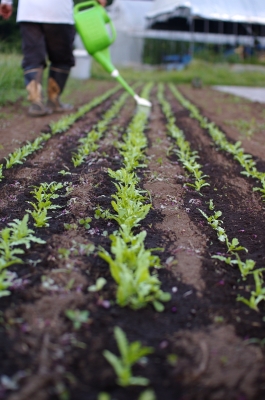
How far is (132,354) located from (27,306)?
0.50m

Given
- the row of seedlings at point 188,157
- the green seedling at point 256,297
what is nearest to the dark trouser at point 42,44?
the row of seedlings at point 188,157

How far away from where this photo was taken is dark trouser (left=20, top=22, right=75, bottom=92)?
214 inches

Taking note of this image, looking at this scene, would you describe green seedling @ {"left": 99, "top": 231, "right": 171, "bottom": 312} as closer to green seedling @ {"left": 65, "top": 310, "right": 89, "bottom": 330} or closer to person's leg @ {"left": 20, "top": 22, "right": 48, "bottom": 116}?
green seedling @ {"left": 65, "top": 310, "right": 89, "bottom": 330}

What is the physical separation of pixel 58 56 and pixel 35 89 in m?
0.64

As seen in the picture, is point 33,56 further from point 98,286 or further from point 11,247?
point 98,286

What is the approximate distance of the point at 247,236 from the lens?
2.61 meters

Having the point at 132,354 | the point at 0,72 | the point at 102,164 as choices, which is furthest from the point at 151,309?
the point at 0,72

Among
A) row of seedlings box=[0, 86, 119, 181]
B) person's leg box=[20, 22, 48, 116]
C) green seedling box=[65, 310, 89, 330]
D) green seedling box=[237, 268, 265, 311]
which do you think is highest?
person's leg box=[20, 22, 48, 116]

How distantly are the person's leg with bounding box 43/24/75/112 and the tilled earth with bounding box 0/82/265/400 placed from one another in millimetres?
2818

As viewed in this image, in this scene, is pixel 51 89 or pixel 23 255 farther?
pixel 51 89

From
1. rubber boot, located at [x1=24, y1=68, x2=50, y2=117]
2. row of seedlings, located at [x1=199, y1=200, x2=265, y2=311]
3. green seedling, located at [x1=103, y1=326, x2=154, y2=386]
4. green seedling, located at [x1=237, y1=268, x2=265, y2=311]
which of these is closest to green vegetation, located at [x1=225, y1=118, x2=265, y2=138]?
rubber boot, located at [x1=24, y1=68, x2=50, y2=117]

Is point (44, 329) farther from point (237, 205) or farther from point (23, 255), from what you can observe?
point (237, 205)

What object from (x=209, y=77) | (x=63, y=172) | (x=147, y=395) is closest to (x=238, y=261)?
(x=147, y=395)

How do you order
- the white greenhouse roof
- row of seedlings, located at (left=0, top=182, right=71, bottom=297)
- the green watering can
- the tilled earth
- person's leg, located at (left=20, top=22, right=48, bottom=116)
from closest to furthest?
the tilled earth → row of seedlings, located at (left=0, top=182, right=71, bottom=297) → person's leg, located at (left=20, top=22, right=48, bottom=116) → the green watering can → the white greenhouse roof
